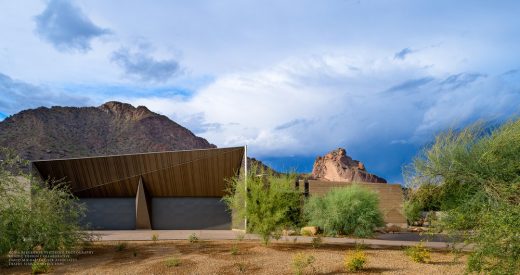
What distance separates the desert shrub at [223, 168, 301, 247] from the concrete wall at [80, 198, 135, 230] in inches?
514

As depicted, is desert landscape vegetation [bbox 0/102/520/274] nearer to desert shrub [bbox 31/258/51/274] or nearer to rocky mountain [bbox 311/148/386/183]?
desert shrub [bbox 31/258/51/274]

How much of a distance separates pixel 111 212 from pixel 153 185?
3301mm

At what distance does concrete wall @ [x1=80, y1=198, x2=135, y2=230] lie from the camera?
91.3 ft

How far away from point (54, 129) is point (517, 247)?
6104 cm

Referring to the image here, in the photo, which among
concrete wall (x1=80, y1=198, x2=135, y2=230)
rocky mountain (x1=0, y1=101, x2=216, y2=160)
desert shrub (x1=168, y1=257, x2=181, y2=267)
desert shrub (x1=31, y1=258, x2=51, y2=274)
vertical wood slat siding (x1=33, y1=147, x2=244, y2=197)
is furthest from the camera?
rocky mountain (x1=0, y1=101, x2=216, y2=160)

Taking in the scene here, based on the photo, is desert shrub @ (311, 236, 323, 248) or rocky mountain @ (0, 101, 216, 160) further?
rocky mountain @ (0, 101, 216, 160)

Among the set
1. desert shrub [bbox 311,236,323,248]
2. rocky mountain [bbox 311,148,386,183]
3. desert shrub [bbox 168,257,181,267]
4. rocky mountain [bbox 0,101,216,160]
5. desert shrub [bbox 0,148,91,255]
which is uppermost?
rocky mountain [bbox 0,101,216,160]

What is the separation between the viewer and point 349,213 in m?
18.4

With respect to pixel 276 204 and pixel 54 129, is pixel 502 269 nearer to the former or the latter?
pixel 276 204

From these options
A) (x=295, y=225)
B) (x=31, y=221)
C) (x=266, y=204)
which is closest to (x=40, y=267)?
(x=31, y=221)

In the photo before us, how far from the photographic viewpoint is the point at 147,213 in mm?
27188

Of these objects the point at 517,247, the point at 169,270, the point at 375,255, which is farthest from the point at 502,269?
the point at 169,270

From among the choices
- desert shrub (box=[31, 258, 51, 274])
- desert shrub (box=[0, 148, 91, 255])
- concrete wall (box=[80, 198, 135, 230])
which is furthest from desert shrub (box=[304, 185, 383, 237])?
Answer: concrete wall (box=[80, 198, 135, 230])

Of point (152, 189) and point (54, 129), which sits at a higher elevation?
point (54, 129)
